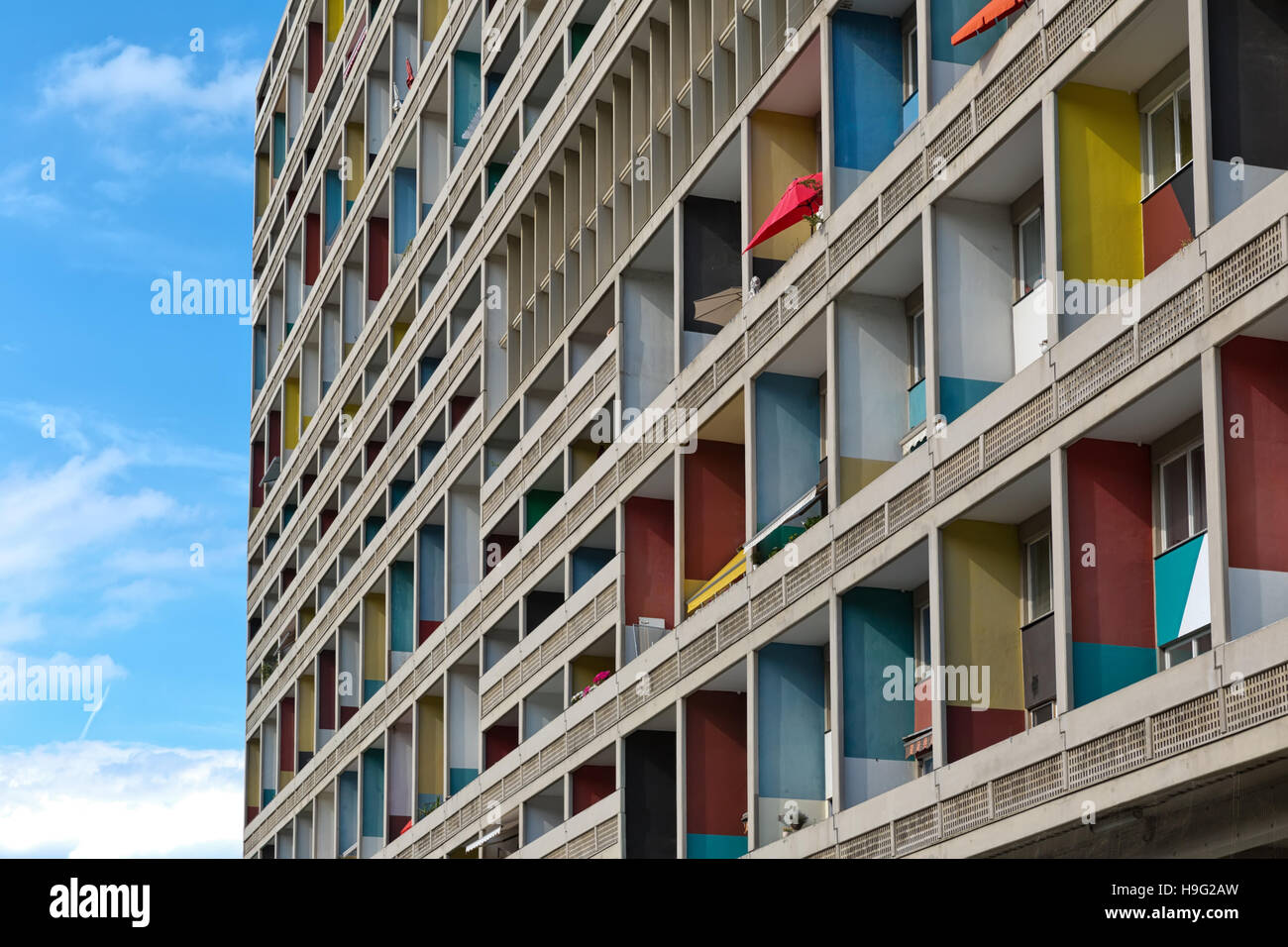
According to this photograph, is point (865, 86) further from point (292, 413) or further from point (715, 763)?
point (292, 413)

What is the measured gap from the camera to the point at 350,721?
203 feet

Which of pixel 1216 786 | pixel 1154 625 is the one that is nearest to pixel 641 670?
pixel 1154 625

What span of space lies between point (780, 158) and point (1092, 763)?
50.3 feet

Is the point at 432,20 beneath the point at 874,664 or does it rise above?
above

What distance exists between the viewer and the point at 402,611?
5888cm

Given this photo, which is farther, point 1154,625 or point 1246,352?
point 1154,625

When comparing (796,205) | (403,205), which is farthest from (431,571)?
(796,205)

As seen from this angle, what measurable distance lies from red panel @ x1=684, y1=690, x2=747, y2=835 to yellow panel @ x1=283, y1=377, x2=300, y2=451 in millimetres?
43656

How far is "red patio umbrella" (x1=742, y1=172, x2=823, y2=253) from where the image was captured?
31.5 metres

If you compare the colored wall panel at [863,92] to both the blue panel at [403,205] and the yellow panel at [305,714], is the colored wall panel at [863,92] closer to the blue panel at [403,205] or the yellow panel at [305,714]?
the blue panel at [403,205]
